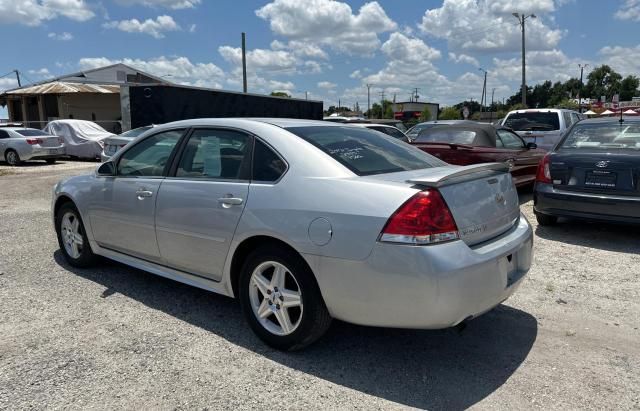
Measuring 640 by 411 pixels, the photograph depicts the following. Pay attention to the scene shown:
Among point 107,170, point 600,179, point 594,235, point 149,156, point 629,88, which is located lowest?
point 594,235

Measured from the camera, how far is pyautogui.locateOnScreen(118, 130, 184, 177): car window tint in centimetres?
425

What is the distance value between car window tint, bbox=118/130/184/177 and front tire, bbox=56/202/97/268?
87 cm

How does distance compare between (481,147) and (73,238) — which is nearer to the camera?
(73,238)

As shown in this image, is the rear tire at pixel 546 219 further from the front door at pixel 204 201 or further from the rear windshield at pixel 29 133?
the rear windshield at pixel 29 133

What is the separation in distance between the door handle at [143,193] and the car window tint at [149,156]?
0.15 meters

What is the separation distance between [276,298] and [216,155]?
47.4 inches

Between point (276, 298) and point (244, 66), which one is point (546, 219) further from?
point (244, 66)

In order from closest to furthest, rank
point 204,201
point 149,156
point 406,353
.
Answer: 1. point 406,353
2. point 204,201
3. point 149,156

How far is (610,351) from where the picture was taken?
3455 millimetres

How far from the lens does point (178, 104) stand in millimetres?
16969

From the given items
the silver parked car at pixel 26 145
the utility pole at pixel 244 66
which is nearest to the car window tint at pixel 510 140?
the silver parked car at pixel 26 145

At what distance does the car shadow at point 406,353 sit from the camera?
2988 millimetres

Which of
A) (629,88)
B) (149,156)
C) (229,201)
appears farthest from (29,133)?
(629,88)

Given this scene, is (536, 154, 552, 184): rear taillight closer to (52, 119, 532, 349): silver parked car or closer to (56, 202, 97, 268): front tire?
(52, 119, 532, 349): silver parked car
